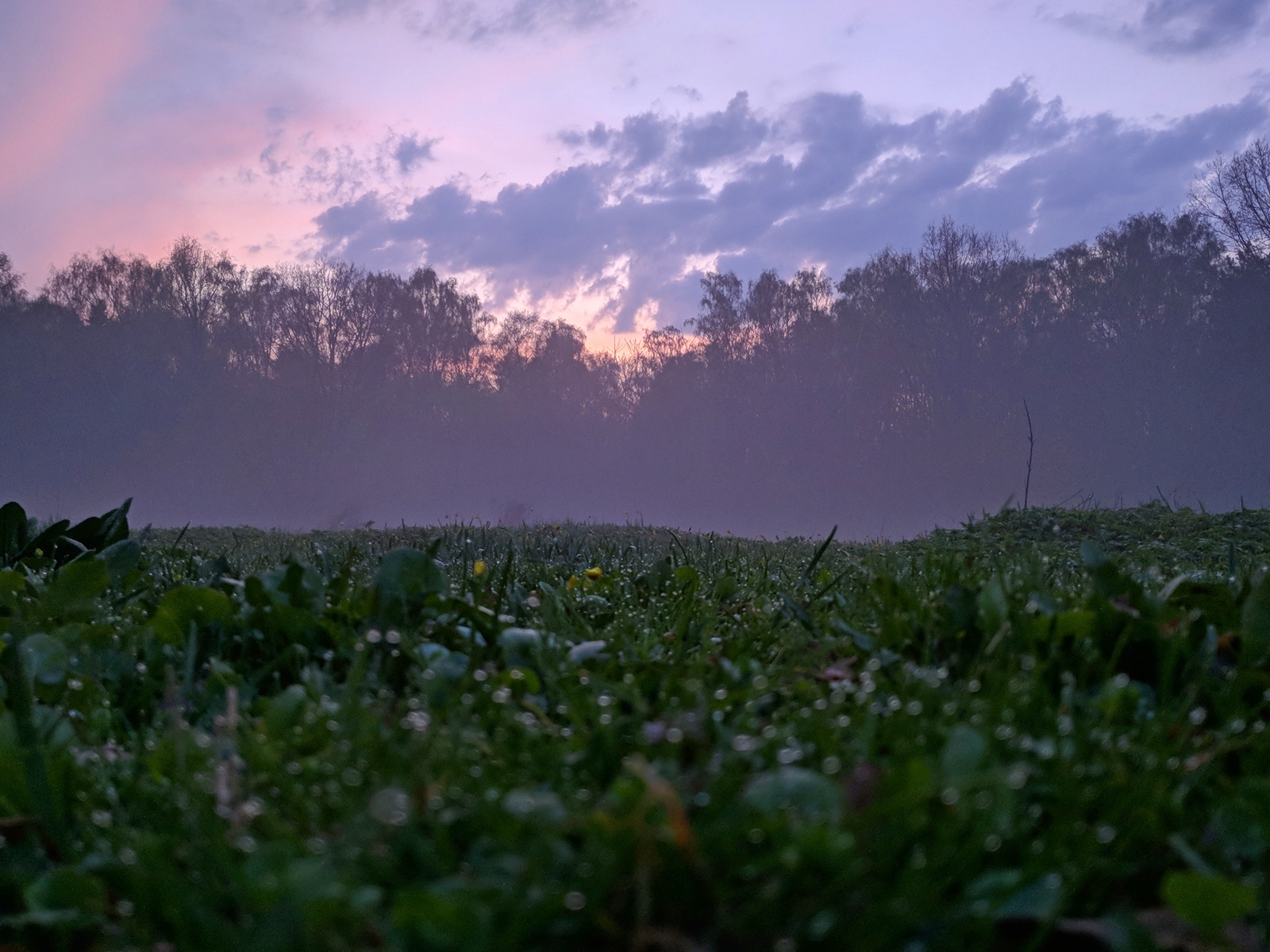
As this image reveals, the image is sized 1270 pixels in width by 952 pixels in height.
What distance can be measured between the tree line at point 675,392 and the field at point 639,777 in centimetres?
2704

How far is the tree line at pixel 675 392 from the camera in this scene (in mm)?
28078

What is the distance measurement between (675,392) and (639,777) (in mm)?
32519

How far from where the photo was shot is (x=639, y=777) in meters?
0.77

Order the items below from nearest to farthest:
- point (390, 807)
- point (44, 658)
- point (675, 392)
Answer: point (390, 807)
point (44, 658)
point (675, 392)

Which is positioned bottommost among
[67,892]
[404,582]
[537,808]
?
[67,892]

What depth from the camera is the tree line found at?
1105 inches

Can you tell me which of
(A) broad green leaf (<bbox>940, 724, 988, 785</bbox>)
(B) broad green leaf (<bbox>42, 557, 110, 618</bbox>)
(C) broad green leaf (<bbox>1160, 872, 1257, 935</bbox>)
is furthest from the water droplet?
(B) broad green leaf (<bbox>42, 557, 110, 618</bbox>)

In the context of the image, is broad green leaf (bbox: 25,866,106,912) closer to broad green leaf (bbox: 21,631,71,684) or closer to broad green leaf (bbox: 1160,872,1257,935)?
broad green leaf (bbox: 21,631,71,684)

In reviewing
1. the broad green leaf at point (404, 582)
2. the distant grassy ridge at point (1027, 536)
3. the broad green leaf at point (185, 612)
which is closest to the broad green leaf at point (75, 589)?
the broad green leaf at point (185, 612)

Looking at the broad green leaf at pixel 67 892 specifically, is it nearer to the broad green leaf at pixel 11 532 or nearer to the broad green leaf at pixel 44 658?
the broad green leaf at pixel 44 658

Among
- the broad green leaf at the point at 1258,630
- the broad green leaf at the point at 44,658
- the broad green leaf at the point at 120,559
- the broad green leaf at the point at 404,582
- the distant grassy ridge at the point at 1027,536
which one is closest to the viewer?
the broad green leaf at the point at 1258,630

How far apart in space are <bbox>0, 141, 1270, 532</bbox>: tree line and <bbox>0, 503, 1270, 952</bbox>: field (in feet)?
88.7

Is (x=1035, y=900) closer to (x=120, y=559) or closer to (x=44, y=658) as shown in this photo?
(x=44, y=658)

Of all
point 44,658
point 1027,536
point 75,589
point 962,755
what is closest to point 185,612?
point 44,658
